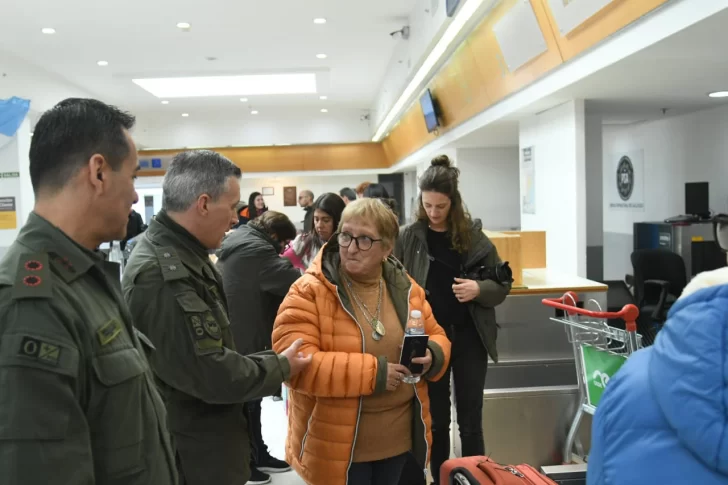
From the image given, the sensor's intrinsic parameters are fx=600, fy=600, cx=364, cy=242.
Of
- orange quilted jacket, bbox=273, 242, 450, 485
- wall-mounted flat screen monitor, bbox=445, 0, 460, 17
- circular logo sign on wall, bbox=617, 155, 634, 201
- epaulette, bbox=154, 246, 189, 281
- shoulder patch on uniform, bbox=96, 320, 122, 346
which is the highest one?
wall-mounted flat screen monitor, bbox=445, 0, 460, 17

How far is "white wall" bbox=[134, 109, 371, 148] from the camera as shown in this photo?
1504 cm

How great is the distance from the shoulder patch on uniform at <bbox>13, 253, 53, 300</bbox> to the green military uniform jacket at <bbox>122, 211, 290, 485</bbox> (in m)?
0.57

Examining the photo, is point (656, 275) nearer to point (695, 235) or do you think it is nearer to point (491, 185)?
point (695, 235)

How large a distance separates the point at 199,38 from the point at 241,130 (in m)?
6.92

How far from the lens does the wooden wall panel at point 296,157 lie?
49.8ft

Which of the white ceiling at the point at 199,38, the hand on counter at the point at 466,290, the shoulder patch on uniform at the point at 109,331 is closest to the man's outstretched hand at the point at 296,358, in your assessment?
the shoulder patch on uniform at the point at 109,331

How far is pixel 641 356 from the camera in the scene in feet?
3.93

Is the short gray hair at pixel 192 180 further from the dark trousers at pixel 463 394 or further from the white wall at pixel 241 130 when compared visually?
the white wall at pixel 241 130

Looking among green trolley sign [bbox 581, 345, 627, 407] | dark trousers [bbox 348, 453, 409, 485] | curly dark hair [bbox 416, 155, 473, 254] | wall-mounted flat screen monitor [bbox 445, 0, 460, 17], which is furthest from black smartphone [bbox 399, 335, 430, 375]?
wall-mounted flat screen monitor [bbox 445, 0, 460, 17]

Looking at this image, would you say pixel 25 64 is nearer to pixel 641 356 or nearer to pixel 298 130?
pixel 298 130

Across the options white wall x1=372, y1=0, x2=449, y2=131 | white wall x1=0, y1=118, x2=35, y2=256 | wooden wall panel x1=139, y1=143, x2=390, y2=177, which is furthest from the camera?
wooden wall panel x1=139, y1=143, x2=390, y2=177

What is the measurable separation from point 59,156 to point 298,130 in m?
14.3

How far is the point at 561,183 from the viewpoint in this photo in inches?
213

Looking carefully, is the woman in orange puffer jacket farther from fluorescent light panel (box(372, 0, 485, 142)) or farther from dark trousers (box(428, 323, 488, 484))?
fluorescent light panel (box(372, 0, 485, 142))
